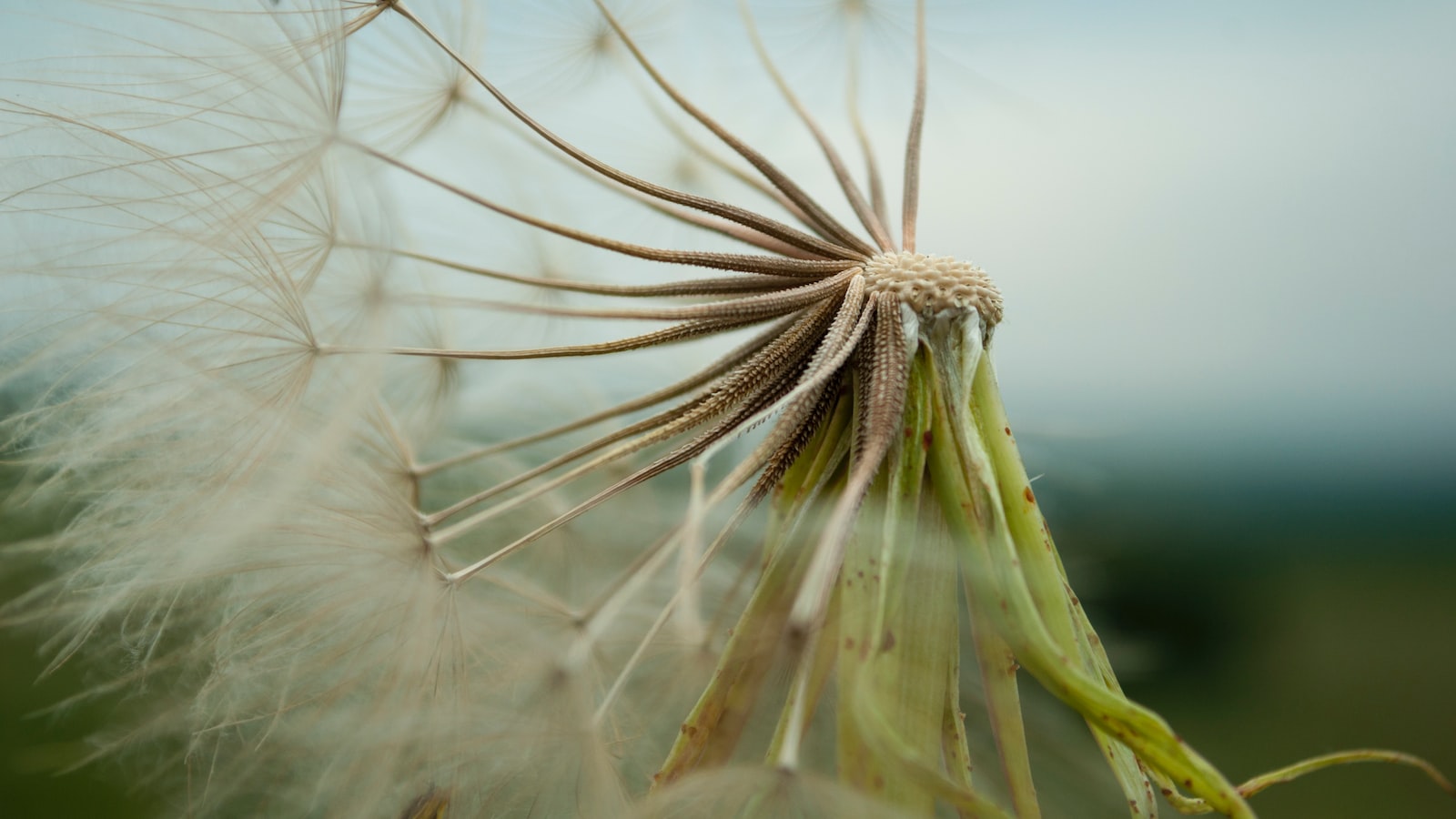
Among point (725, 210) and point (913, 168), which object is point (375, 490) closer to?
point (725, 210)

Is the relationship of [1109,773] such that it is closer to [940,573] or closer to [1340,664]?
[940,573]

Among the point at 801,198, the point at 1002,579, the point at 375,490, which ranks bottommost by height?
the point at 375,490

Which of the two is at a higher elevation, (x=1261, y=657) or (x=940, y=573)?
(x=940, y=573)

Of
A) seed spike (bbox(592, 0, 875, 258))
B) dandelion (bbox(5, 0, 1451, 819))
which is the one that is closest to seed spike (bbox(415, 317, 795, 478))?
dandelion (bbox(5, 0, 1451, 819))

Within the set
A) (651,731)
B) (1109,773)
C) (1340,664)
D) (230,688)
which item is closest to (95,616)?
(230,688)

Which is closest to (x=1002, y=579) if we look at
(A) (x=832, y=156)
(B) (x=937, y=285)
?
A: (B) (x=937, y=285)

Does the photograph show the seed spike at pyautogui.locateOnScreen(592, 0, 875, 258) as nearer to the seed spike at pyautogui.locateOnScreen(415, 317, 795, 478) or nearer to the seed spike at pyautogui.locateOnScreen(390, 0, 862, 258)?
the seed spike at pyautogui.locateOnScreen(390, 0, 862, 258)

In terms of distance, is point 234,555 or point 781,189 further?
point 781,189

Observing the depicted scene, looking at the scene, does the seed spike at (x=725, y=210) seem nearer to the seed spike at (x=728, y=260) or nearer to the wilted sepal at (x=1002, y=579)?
the seed spike at (x=728, y=260)
